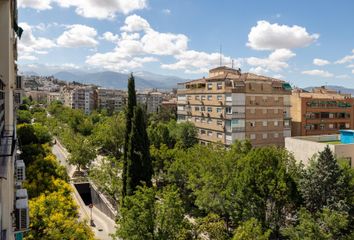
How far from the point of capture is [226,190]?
2289cm

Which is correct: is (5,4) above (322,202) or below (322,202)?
above

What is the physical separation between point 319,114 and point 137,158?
3470 centimetres

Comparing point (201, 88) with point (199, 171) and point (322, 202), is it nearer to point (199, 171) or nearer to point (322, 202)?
point (199, 171)

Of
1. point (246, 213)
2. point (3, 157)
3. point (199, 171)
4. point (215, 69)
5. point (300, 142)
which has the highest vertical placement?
point (215, 69)

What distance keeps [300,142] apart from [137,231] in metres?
17.7

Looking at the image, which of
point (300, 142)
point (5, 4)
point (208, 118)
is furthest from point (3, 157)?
point (208, 118)

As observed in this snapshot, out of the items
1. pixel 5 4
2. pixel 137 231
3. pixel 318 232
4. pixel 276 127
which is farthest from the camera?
pixel 276 127

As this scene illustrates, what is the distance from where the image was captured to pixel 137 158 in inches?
1106

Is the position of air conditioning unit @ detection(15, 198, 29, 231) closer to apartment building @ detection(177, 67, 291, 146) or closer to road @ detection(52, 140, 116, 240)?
road @ detection(52, 140, 116, 240)

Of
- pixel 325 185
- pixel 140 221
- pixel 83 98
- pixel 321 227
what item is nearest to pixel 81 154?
pixel 140 221

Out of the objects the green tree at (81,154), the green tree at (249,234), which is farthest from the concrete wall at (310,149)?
the green tree at (81,154)

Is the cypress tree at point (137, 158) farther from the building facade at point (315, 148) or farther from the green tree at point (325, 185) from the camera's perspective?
the building facade at point (315, 148)

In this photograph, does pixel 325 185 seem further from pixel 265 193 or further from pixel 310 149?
pixel 310 149

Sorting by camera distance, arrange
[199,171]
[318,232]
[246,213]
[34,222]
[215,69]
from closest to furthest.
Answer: [34,222] → [318,232] → [246,213] → [199,171] → [215,69]
